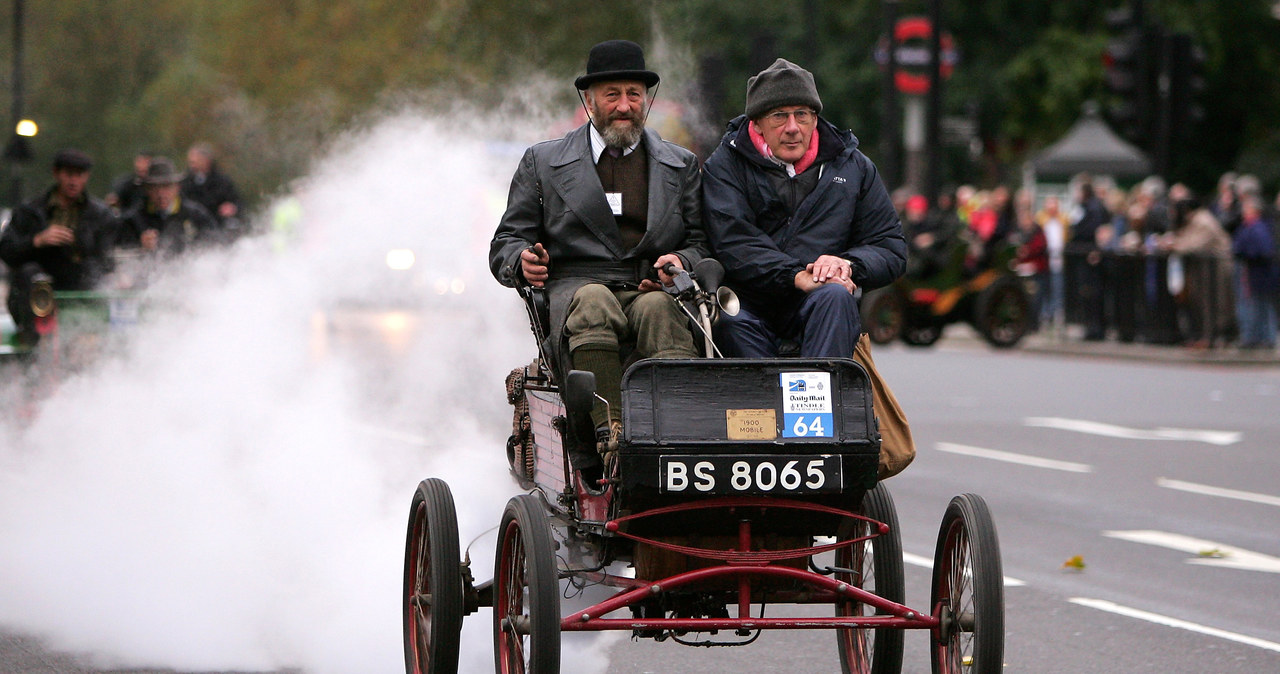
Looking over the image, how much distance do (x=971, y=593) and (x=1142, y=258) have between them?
18.3 metres

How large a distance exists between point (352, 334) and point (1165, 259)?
8.91m

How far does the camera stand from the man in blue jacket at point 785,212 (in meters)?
6.07

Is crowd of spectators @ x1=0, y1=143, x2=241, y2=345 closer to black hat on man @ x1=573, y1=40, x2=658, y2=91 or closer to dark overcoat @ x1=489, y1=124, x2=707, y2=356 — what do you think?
dark overcoat @ x1=489, y1=124, x2=707, y2=356

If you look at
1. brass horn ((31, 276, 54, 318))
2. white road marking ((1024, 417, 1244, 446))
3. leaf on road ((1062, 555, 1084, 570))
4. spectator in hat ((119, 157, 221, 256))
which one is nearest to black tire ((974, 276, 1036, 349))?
white road marking ((1024, 417, 1244, 446))

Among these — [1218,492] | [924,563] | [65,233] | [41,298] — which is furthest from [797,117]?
[65,233]

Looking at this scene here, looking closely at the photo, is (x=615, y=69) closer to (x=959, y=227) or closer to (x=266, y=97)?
(x=959, y=227)

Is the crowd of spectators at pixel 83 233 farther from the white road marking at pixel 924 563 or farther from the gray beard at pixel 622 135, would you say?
the gray beard at pixel 622 135

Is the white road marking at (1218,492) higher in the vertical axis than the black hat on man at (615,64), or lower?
lower

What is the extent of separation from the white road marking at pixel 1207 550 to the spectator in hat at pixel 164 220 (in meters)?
6.88

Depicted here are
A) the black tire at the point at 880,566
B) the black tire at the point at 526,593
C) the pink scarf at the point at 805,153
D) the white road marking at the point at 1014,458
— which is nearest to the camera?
the black tire at the point at 526,593

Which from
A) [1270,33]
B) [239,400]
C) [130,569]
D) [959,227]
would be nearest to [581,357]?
[130,569]

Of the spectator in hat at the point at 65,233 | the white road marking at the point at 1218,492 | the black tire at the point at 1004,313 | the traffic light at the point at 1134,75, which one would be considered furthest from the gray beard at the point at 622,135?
the traffic light at the point at 1134,75

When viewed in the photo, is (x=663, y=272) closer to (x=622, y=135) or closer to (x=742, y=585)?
(x=622, y=135)

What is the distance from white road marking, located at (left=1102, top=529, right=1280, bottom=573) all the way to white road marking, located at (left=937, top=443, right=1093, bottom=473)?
8.66ft
